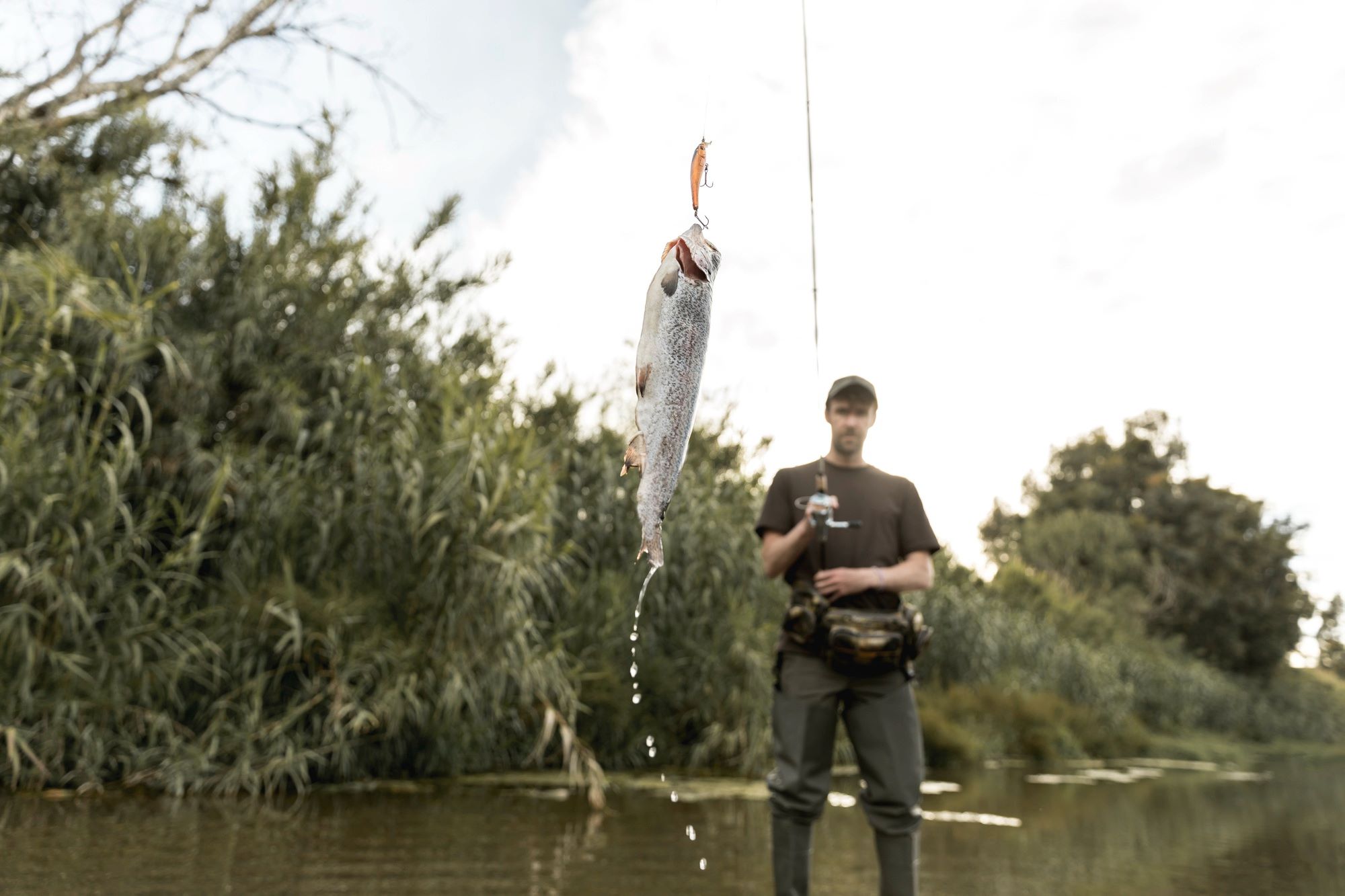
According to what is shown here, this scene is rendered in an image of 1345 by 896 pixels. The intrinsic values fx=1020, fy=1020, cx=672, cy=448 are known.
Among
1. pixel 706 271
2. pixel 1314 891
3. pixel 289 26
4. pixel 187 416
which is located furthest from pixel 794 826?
pixel 289 26

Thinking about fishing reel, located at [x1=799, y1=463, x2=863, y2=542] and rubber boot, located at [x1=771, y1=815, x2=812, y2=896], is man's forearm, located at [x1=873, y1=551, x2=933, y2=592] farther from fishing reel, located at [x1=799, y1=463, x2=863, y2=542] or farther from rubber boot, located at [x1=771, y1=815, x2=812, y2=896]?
rubber boot, located at [x1=771, y1=815, x2=812, y2=896]

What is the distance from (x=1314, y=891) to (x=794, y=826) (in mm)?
3484

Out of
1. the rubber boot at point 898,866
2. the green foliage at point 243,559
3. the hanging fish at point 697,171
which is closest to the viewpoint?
the hanging fish at point 697,171

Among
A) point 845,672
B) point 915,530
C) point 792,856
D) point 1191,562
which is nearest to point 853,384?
point 915,530

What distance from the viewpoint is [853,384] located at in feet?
11.6

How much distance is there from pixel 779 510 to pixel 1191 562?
37375mm

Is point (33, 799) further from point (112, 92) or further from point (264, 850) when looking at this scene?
point (112, 92)

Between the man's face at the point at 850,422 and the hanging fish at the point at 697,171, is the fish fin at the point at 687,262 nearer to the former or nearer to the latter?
the hanging fish at the point at 697,171

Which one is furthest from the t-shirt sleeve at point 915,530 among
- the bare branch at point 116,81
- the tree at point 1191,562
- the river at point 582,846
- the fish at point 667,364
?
the tree at point 1191,562

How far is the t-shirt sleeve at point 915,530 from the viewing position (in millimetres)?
3496

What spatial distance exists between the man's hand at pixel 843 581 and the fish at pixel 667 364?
6.42 ft

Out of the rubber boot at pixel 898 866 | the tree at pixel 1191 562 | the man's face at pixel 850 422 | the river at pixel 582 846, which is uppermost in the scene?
the tree at pixel 1191 562

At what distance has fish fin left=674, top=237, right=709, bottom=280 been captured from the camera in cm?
140

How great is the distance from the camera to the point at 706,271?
144 centimetres
